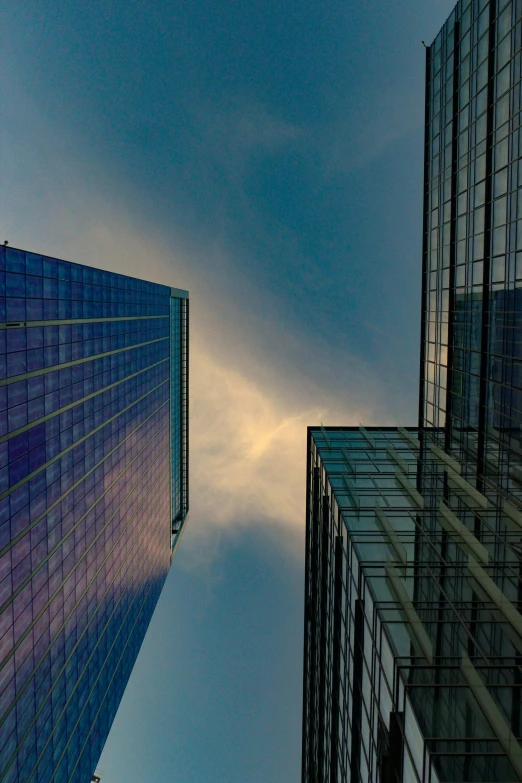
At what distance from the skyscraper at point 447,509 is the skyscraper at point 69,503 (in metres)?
25.9

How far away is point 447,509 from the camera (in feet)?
90.7

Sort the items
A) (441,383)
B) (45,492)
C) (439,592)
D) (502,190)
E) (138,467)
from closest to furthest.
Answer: (439,592) < (502,190) < (441,383) < (45,492) < (138,467)

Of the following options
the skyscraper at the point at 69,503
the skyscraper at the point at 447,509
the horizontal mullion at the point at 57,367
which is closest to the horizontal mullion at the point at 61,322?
the skyscraper at the point at 69,503

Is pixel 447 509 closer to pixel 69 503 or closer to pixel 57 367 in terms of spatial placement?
pixel 57 367

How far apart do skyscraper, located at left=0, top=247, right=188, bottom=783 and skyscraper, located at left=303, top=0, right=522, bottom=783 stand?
25.9m

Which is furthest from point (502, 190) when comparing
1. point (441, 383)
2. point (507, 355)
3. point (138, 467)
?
point (138, 467)

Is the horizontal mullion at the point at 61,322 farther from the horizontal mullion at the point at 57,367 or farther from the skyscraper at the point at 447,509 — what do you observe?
the skyscraper at the point at 447,509

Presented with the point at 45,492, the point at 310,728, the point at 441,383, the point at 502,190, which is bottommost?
the point at 310,728

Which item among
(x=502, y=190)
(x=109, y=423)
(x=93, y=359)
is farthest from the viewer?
(x=109, y=423)

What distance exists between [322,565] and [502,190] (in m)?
30.2

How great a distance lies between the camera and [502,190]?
25969 mm

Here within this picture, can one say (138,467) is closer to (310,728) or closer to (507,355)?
(310,728)

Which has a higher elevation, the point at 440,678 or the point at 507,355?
the point at 507,355

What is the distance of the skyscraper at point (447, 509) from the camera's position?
16.1 m
